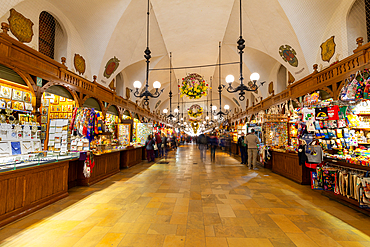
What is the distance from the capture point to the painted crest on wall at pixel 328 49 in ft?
17.8

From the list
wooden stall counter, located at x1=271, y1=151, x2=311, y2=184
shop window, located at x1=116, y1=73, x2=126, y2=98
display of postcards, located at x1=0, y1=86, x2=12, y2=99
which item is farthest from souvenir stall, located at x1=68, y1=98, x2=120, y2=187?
wooden stall counter, located at x1=271, y1=151, x2=311, y2=184

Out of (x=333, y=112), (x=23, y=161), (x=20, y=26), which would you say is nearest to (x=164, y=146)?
(x=23, y=161)

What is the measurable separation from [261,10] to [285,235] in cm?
724

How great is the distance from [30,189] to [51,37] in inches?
194

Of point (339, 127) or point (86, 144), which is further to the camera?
point (86, 144)

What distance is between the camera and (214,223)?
2.63 metres

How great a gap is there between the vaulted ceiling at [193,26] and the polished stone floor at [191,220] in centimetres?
447

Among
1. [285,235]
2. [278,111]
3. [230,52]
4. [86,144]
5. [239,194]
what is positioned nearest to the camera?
[285,235]

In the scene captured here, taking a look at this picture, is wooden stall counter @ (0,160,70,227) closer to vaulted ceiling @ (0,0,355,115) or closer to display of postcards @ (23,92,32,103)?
display of postcards @ (23,92,32,103)

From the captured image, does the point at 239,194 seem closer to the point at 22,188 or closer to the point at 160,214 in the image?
the point at 160,214

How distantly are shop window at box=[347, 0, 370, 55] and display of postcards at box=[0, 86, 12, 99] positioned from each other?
944 centimetres

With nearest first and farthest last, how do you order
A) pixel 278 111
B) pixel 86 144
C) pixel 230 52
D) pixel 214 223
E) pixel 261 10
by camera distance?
pixel 214 223 < pixel 86 144 < pixel 261 10 < pixel 278 111 < pixel 230 52

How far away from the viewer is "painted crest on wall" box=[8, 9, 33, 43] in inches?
157

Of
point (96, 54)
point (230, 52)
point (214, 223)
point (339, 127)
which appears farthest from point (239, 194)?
point (230, 52)
